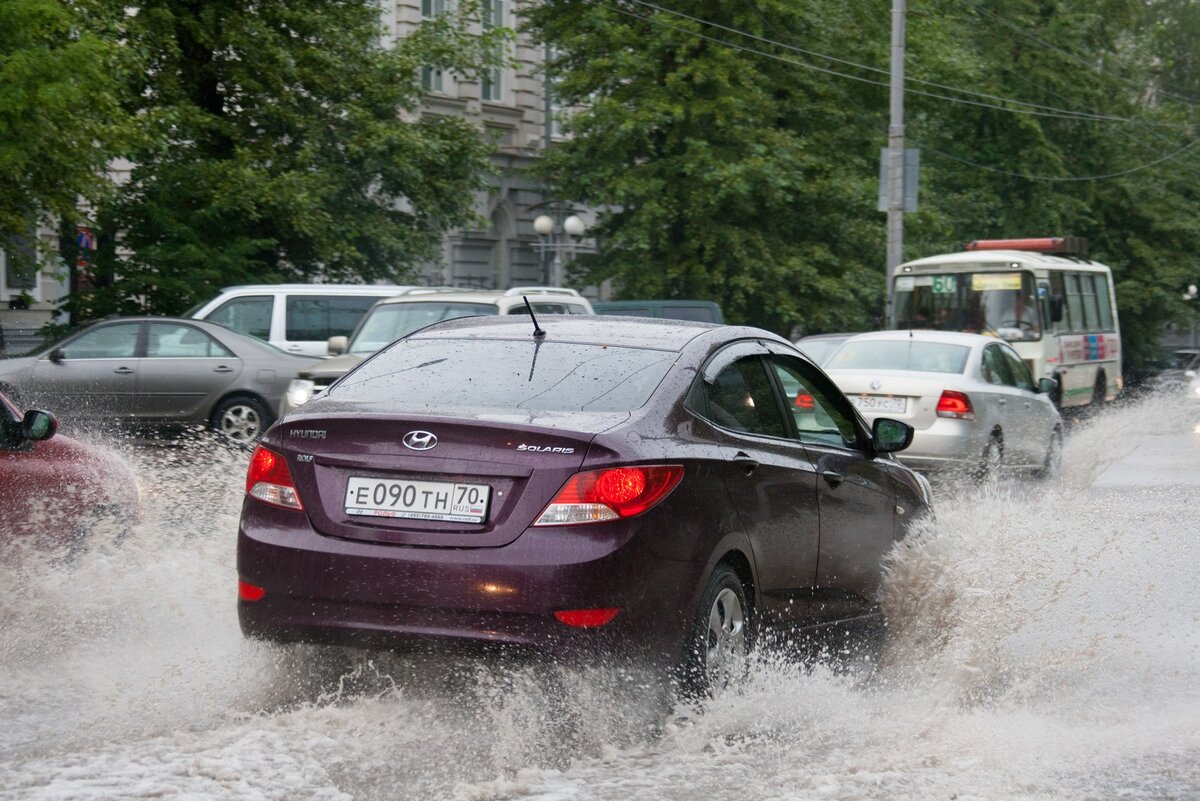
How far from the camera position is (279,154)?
2638 cm

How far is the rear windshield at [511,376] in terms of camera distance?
5.65 metres

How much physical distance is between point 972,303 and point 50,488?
21.1 meters

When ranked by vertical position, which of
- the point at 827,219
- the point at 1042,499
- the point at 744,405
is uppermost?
the point at 827,219

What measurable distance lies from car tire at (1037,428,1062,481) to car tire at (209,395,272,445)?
7844 mm

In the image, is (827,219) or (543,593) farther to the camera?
(827,219)

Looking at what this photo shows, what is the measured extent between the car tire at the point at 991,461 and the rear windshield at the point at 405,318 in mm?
4677

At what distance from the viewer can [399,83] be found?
2734cm

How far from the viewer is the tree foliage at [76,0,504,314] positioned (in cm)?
2453

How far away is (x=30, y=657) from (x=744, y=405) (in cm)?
293

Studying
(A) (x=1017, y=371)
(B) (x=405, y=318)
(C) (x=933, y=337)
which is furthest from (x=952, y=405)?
(B) (x=405, y=318)

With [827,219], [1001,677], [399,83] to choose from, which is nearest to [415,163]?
[399,83]

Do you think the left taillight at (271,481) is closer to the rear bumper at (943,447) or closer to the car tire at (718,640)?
the car tire at (718,640)

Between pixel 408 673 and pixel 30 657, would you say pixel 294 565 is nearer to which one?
pixel 408 673

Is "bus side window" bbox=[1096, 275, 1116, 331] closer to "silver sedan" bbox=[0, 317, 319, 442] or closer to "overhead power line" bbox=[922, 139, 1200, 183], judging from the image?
"overhead power line" bbox=[922, 139, 1200, 183]
